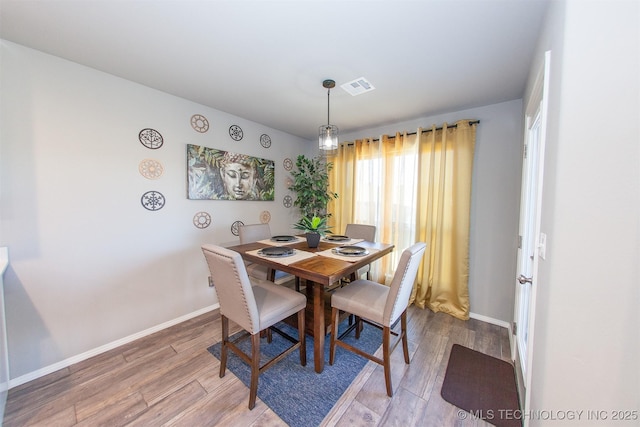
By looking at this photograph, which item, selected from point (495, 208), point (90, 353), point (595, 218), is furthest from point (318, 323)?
point (495, 208)

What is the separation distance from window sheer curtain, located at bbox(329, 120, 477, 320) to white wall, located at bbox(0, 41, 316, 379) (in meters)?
2.17

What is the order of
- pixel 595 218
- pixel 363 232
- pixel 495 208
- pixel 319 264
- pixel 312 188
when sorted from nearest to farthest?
1. pixel 595 218
2. pixel 319 264
3. pixel 495 208
4. pixel 363 232
5. pixel 312 188

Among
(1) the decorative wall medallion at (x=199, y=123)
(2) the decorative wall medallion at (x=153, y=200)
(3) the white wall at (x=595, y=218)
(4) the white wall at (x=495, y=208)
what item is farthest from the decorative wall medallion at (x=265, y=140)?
(3) the white wall at (x=595, y=218)

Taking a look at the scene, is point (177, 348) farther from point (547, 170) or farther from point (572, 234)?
point (547, 170)

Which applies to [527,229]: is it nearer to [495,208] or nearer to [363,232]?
[495,208]

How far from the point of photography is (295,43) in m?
1.53

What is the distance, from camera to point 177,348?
6.54 ft

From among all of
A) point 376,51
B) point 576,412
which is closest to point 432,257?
point 576,412

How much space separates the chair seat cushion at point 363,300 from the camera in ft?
5.19

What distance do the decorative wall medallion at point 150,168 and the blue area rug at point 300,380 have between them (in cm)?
173

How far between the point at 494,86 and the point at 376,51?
1.28 metres

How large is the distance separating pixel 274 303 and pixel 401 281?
2.94 feet

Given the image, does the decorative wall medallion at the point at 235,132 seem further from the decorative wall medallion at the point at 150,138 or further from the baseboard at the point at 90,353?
the baseboard at the point at 90,353

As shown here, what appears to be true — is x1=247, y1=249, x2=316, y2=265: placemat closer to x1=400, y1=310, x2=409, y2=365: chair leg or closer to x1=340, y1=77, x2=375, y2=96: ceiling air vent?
x1=400, y1=310, x2=409, y2=365: chair leg
